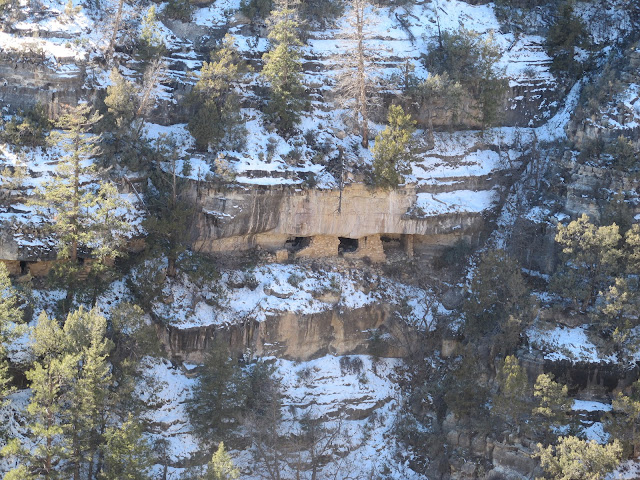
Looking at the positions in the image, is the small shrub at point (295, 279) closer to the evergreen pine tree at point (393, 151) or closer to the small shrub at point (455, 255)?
the evergreen pine tree at point (393, 151)

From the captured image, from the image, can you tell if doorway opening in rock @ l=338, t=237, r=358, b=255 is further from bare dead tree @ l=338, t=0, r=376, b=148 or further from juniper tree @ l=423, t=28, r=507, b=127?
juniper tree @ l=423, t=28, r=507, b=127

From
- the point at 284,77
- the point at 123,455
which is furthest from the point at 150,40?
the point at 123,455

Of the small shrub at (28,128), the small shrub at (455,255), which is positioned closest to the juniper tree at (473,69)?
the small shrub at (455,255)

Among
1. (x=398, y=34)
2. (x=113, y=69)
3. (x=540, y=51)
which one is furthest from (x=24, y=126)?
(x=540, y=51)

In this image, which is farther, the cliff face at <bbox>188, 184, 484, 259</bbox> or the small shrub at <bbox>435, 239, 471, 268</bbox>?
the small shrub at <bbox>435, 239, 471, 268</bbox>

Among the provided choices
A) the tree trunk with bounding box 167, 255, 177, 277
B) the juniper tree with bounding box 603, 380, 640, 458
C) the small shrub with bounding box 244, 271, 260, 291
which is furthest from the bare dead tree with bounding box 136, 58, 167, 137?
the juniper tree with bounding box 603, 380, 640, 458

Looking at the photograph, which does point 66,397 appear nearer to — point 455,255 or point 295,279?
point 295,279

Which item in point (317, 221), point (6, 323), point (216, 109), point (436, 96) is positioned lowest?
point (6, 323)
